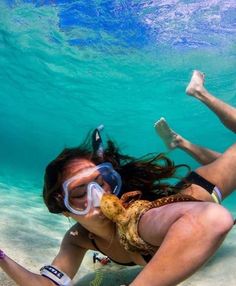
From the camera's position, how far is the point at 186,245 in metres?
2.05

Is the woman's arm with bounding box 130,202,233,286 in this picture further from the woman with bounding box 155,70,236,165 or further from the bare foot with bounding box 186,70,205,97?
the bare foot with bounding box 186,70,205,97

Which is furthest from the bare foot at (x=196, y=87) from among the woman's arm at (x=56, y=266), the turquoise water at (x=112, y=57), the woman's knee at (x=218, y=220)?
the woman's knee at (x=218, y=220)

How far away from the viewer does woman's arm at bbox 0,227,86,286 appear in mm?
3357

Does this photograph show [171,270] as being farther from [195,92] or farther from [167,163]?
[195,92]

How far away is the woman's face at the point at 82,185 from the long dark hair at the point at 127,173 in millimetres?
93

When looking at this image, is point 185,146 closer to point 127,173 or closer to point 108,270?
point 108,270

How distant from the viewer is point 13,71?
2975 cm

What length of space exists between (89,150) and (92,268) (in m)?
2.15

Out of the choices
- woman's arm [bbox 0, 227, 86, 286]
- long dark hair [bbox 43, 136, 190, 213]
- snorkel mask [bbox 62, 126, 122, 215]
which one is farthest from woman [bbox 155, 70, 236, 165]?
snorkel mask [bbox 62, 126, 122, 215]

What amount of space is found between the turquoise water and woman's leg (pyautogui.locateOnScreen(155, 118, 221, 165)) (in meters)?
2.21

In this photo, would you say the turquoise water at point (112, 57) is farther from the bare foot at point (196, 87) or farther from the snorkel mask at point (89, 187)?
the bare foot at point (196, 87)

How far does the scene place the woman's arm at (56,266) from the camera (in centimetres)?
336

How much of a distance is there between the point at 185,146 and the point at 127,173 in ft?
13.3

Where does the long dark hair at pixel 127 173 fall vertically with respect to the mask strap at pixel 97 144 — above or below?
below
